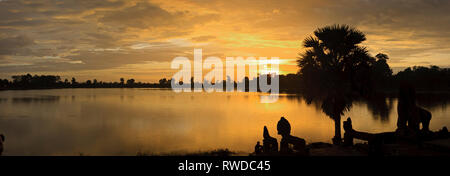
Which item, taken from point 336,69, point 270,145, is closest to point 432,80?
point 336,69

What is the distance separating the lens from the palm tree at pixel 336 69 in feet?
64.5

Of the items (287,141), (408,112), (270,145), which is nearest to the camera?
(287,141)

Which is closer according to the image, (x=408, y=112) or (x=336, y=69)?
(x=408, y=112)

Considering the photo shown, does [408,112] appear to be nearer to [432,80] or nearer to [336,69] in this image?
[336,69]

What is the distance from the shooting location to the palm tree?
19656 millimetres

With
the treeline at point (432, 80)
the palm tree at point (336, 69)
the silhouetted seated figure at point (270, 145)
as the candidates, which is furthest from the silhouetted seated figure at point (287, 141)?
the treeline at point (432, 80)

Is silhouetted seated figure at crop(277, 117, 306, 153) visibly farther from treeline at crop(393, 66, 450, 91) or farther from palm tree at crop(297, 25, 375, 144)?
treeline at crop(393, 66, 450, 91)

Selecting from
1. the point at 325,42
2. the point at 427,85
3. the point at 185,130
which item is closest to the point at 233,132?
the point at 185,130

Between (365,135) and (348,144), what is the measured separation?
203cm

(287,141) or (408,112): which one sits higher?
(408,112)

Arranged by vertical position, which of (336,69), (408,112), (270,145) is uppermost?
(336,69)

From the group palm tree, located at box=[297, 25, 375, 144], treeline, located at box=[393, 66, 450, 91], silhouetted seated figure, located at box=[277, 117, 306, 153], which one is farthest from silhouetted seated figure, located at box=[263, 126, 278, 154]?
treeline, located at box=[393, 66, 450, 91]

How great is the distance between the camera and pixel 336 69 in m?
20.2
